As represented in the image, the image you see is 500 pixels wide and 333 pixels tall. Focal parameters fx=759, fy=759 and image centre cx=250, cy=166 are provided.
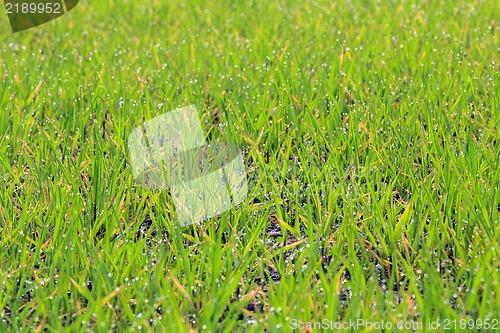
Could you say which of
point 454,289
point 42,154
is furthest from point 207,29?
point 454,289

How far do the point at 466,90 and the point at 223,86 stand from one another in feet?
3.55

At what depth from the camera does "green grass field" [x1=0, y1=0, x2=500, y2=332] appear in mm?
1966

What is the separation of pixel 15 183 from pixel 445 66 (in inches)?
80.9

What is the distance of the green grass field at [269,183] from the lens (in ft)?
6.45

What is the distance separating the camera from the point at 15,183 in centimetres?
265

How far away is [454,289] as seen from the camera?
197 cm

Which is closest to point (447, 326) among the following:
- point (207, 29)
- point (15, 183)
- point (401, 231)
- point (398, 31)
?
point (401, 231)

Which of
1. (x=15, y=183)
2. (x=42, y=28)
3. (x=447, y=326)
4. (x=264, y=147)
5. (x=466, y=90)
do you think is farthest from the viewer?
(x=42, y=28)

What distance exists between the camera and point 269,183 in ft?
8.76

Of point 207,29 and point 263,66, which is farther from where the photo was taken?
point 207,29

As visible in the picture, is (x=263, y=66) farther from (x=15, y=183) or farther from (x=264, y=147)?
(x=15, y=183)

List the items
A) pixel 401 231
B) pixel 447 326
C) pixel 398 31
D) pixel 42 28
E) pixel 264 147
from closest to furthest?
pixel 447 326 < pixel 401 231 < pixel 264 147 < pixel 398 31 < pixel 42 28

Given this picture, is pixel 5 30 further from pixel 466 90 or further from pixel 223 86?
pixel 466 90

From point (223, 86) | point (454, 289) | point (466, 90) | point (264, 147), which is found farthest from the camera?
point (223, 86)
